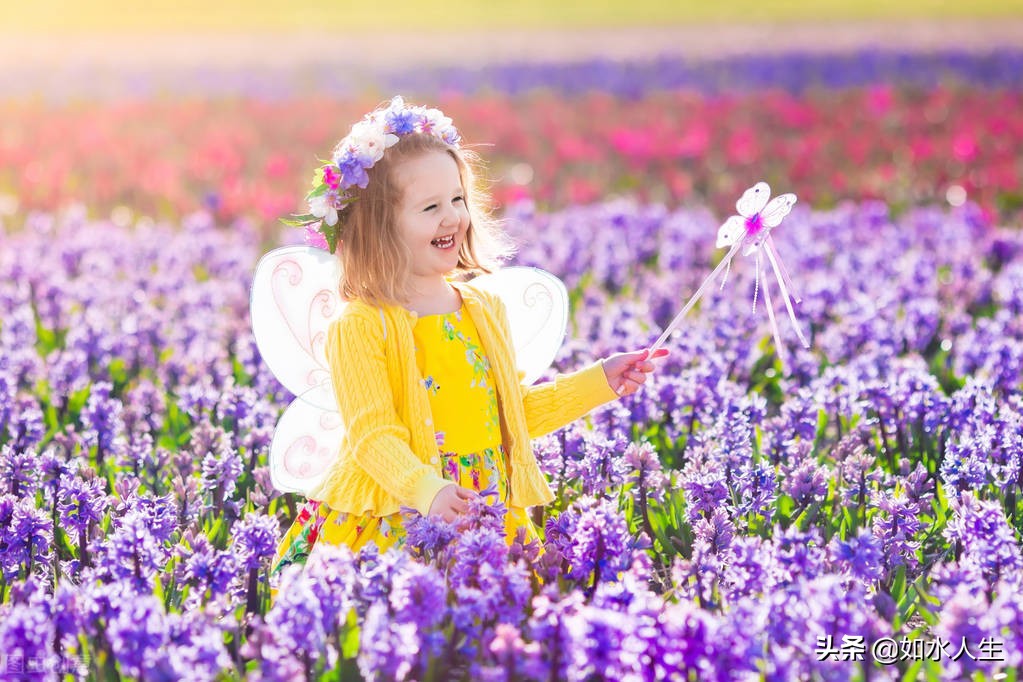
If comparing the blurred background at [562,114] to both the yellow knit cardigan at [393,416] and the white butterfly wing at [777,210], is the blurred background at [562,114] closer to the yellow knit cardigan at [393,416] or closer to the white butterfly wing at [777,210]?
the yellow knit cardigan at [393,416]

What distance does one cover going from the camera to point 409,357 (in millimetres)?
3984

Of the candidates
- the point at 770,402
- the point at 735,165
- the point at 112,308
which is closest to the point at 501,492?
the point at 770,402

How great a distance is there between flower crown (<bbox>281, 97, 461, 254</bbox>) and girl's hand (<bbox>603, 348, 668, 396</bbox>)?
2.92ft

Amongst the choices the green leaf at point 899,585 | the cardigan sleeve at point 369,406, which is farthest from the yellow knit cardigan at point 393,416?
the green leaf at point 899,585

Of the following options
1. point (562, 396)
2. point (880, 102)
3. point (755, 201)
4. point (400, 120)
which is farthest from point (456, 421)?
point (880, 102)

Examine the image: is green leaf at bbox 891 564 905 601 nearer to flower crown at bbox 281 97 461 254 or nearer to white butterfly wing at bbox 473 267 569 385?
white butterfly wing at bbox 473 267 569 385

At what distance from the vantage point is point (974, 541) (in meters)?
3.75

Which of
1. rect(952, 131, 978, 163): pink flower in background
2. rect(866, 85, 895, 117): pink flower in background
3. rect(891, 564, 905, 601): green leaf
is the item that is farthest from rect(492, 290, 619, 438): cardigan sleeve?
rect(866, 85, 895, 117): pink flower in background

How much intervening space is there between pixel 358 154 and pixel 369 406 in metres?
0.77

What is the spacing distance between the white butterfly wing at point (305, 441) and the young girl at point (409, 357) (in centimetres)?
14

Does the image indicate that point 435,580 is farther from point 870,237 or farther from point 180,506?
point 870,237

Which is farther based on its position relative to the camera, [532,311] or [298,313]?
[532,311]

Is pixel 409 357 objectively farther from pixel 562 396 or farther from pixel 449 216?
pixel 562 396

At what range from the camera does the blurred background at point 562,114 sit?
1227 cm
